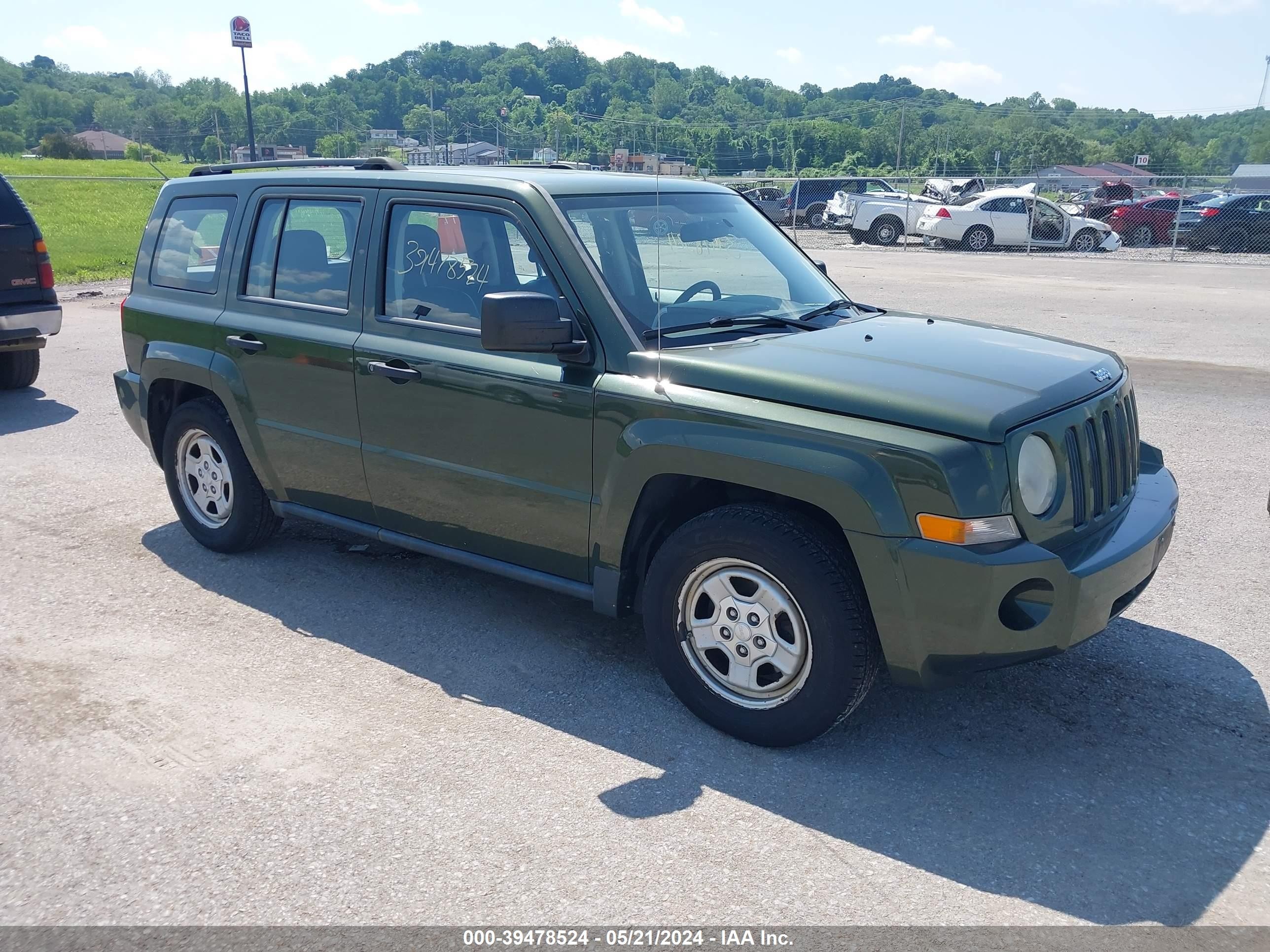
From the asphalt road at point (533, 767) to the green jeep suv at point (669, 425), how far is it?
39cm

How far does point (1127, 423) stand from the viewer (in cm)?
401

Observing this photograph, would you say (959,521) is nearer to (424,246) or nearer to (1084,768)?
(1084,768)

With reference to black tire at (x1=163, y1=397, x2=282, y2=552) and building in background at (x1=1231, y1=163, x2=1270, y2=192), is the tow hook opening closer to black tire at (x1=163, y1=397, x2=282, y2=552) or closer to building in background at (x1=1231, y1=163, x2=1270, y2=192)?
black tire at (x1=163, y1=397, x2=282, y2=552)

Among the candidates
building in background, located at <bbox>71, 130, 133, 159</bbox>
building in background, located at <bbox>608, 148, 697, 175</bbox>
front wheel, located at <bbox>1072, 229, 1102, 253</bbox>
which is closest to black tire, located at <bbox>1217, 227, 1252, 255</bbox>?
front wheel, located at <bbox>1072, 229, 1102, 253</bbox>

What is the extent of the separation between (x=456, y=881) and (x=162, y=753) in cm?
135

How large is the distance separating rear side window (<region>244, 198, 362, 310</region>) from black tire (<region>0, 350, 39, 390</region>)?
5818mm

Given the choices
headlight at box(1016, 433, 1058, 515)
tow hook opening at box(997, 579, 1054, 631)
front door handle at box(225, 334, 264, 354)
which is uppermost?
front door handle at box(225, 334, 264, 354)

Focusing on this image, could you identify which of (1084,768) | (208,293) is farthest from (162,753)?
(1084,768)

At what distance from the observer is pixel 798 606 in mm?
3564

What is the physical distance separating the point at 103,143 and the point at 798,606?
9726 centimetres

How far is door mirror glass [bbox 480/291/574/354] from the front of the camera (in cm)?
377

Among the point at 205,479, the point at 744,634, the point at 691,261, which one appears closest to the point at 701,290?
the point at 691,261

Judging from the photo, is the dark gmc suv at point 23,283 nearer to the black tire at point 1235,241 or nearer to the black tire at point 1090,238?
the black tire at point 1090,238

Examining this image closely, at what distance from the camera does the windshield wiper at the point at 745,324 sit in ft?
13.7
